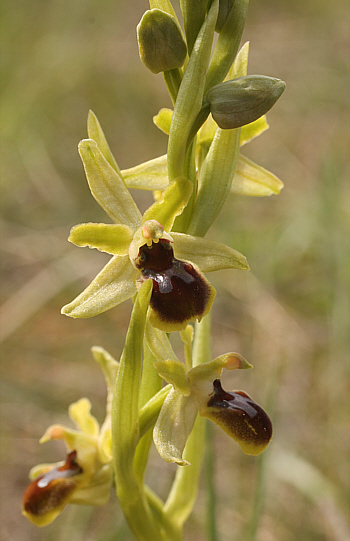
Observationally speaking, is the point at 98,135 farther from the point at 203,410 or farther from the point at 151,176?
the point at 203,410

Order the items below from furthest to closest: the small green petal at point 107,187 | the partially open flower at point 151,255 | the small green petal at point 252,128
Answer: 1. the small green petal at point 252,128
2. the small green petal at point 107,187
3. the partially open flower at point 151,255

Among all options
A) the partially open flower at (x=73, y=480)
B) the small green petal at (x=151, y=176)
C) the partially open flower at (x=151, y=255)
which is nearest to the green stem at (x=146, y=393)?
the partially open flower at (x=73, y=480)

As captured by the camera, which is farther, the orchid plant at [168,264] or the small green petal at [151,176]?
the small green petal at [151,176]

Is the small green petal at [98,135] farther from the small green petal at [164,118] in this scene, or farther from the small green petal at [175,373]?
the small green petal at [175,373]

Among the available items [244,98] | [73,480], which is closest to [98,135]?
[244,98]

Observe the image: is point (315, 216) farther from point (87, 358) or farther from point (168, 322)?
point (168, 322)

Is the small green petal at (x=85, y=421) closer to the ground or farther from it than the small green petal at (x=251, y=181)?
closer to the ground

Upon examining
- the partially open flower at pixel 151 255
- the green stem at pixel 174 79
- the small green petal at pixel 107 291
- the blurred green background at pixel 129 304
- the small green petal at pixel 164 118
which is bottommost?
the blurred green background at pixel 129 304
